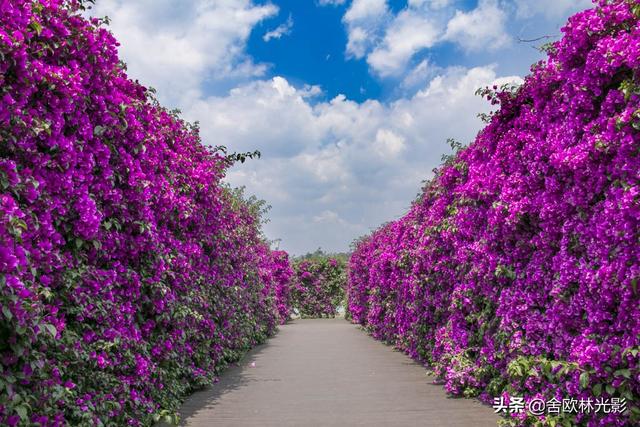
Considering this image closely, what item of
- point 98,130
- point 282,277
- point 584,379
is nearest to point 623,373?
point 584,379

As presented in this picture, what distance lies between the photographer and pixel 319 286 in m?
28.3

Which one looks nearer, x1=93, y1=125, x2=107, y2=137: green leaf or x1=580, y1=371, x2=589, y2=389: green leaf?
x1=580, y1=371, x2=589, y2=389: green leaf

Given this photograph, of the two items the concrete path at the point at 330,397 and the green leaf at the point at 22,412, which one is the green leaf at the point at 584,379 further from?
the green leaf at the point at 22,412

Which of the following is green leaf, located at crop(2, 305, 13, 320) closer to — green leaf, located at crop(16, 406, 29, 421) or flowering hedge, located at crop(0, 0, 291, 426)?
flowering hedge, located at crop(0, 0, 291, 426)

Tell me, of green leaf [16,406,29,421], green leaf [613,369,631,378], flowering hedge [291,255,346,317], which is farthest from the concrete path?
flowering hedge [291,255,346,317]

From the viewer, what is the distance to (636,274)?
3.51m

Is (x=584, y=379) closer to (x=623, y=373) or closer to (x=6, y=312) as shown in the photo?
(x=623, y=373)

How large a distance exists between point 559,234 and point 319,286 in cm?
2400

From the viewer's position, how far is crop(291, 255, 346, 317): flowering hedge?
28.0 m

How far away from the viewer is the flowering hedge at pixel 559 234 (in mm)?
3725

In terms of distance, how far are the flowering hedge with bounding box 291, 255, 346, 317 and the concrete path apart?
54.7 ft

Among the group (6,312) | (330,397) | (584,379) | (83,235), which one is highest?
(83,235)

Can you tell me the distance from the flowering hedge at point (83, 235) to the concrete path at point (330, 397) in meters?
0.87

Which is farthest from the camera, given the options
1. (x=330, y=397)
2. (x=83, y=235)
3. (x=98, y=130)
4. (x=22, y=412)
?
(x=330, y=397)
